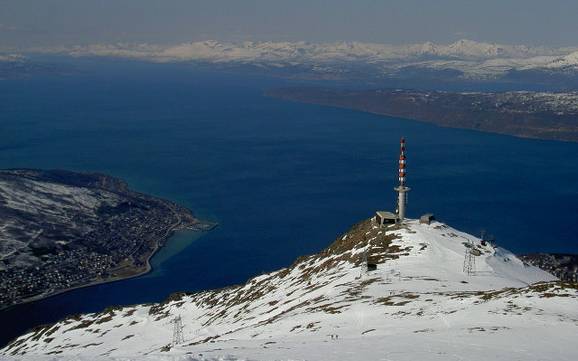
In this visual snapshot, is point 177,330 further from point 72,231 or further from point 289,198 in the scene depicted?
point 289,198

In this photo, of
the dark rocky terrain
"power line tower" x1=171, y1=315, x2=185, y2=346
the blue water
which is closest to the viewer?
"power line tower" x1=171, y1=315, x2=185, y2=346

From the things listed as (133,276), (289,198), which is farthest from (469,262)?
(289,198)

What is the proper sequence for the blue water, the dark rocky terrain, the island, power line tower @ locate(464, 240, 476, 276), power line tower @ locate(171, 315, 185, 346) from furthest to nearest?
the blue water, the island, the dark rocky terrain, power line tower @ locate(171, 315, 185, 346), power line tower @ locate(464, 240, 476, 276)

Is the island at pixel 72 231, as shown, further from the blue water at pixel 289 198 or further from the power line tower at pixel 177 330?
the power line tower at pixel 177 330

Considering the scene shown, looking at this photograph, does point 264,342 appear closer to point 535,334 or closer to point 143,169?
point 535,334

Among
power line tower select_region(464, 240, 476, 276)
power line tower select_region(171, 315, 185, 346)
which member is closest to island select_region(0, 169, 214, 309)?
power line tower select_region(171, 315, 185, 346)

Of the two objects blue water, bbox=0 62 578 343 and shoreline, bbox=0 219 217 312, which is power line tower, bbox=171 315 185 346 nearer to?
blue water, bbox=0 62 578 343
